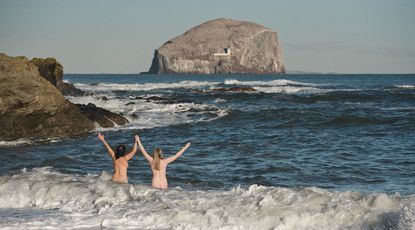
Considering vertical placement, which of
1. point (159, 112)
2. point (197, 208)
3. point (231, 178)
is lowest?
point (159, 112)

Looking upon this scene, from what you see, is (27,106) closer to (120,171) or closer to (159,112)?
(120,171)

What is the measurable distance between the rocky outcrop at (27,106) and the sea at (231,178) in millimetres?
828

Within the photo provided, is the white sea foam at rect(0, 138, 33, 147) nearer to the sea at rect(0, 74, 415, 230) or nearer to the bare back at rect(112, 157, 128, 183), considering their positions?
the sea at rect(0, 74, 415, 230)

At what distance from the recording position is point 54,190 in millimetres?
10602

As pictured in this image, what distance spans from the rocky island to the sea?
2.74ft

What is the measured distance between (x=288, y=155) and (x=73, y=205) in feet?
24.8

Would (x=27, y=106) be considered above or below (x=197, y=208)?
above

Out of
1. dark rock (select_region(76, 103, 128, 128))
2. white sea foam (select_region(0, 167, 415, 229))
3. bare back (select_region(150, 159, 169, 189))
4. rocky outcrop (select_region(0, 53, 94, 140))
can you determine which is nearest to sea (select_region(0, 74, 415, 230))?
white sea foam (select_region(0, 167, 415, 229))

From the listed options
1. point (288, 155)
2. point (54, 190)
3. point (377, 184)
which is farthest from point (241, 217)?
point (288, 155)

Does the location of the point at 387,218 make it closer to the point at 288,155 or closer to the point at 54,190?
the point at 54,190

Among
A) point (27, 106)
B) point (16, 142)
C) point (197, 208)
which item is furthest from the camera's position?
point (27, 106)

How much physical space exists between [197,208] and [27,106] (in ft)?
36.0

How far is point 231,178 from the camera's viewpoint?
12758mm

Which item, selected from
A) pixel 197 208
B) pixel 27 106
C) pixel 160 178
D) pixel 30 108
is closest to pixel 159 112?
pixel 30 108
